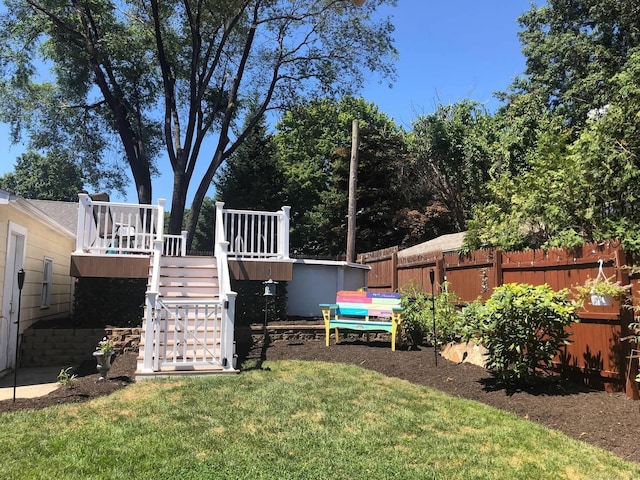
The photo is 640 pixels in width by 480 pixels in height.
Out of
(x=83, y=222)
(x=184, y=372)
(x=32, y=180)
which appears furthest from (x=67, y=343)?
(x=32, y=180)

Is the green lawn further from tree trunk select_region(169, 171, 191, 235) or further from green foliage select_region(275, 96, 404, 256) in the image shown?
green foliage select_region(275, 96, 404, 256)

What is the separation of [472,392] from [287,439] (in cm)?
254

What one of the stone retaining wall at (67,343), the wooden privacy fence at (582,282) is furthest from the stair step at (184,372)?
the wooden privacy fence at (582,282)

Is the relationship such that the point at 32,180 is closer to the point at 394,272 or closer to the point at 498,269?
the point at 394,272

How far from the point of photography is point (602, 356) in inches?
203

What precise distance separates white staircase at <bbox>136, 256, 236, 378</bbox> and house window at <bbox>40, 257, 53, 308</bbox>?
2.46 m

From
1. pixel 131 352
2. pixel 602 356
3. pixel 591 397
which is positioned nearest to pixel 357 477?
pixel 591 397

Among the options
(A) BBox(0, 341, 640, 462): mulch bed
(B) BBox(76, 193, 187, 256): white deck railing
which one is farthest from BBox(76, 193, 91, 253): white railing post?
(A) BBox(0, 341, 640, 462): mulch bed

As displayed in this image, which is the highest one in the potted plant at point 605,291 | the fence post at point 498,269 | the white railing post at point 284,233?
the white railing post at point 284,233

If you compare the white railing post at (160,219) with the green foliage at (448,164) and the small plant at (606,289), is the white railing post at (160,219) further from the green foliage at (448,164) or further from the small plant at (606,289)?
the green foliage at (448,164)

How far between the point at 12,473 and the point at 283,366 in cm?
398

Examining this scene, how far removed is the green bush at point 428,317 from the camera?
779cm

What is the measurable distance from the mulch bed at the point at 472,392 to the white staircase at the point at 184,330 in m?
0.46

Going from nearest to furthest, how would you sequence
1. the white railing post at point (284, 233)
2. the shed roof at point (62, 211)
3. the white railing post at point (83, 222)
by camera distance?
the white railing post at point (83, 222) < the white railing post at point (284, 233) < the shed roof at point (62, 211)
